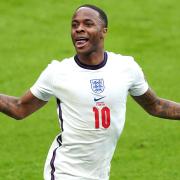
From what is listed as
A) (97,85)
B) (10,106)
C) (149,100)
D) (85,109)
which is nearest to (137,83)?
(149,100)

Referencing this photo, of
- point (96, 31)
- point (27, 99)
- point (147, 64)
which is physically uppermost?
point (96, 31)

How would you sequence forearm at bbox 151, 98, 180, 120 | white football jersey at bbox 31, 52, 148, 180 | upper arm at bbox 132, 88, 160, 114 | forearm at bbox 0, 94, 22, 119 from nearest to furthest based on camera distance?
white football jersey at bbox 31, 52, 148, 180
forearm at bbox 0, 94, 22, 119
upper arm at bbox 132, 88, 160, 114
forearm at bbox 151, 98, 180, 120

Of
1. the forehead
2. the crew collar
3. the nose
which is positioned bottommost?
the crew collar

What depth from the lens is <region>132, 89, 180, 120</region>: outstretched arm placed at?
8.68m

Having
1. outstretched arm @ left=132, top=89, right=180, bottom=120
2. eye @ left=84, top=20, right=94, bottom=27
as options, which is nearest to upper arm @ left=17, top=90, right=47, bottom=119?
eye @ left=84, top=20, right=94, bottom=27

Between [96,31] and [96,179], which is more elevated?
[96,31]

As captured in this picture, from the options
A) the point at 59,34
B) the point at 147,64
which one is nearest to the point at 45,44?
the point at 59,34

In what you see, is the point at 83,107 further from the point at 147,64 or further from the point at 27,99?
the point at 147,64

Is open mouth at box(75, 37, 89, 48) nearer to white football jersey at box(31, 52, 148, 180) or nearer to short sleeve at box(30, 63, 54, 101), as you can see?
white football jersey at box(31, 52, 148, 180)

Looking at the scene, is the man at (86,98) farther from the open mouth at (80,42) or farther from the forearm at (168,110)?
the forearm at (168,110)

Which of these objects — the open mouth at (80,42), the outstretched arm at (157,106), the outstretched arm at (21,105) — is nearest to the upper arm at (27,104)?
the outstretched arm at (21,105)

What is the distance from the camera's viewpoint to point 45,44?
1939 centimetres

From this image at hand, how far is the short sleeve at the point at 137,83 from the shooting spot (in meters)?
8.41

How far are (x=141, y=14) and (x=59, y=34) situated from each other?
2.14m
